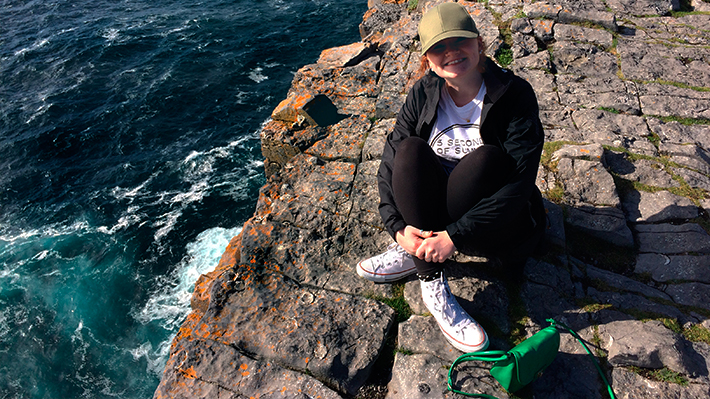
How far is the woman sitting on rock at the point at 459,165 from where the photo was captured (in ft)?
9.23

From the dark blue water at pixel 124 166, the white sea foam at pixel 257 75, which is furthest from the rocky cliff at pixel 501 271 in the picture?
the white sea foam at pixel 257 75

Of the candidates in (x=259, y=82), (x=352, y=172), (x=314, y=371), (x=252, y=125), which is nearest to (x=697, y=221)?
(x=352, y=172)

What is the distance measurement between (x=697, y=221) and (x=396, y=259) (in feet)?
10.3

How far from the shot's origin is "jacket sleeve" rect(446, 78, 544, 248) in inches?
112

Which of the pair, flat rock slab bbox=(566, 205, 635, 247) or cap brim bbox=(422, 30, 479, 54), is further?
flat rock slab bbox=(566, 205, 635, 247)

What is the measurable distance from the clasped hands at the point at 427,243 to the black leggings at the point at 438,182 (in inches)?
2.4

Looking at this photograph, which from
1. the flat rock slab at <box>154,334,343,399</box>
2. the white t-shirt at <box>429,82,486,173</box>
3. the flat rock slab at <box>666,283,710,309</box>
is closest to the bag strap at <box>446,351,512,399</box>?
the flat rock slab at <box>154,334,343,399</box>

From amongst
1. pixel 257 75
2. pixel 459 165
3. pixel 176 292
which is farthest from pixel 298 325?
pixel 257 75

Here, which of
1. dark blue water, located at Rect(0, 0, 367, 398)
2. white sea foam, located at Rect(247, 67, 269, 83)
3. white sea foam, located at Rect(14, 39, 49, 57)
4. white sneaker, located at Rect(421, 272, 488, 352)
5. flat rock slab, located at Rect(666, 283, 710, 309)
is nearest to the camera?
white sneaker, located at Rect(421, 272, 488, 352)

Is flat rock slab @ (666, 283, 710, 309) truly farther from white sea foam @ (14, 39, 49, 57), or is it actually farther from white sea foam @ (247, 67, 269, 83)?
white sea foam @ (14, 39, 49, 57)

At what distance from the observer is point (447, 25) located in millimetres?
2678

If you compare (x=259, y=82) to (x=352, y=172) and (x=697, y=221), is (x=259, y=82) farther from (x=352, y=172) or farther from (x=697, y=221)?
(x=697, y=221)

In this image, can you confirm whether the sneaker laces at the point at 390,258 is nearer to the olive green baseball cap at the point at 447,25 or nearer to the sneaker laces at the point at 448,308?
the sneaker laces at the point at 448,308

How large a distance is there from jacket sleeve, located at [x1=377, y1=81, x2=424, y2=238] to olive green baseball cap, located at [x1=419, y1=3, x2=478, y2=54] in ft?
1.82
